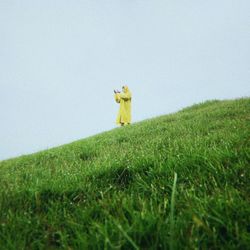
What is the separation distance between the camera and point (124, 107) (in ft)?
66.9

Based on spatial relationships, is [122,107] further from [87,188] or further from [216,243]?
[216,243]

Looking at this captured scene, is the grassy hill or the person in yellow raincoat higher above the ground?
the person in yellow raincoat

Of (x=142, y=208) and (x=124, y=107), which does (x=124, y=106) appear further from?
(x=142, y=208)

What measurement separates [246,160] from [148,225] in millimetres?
1394

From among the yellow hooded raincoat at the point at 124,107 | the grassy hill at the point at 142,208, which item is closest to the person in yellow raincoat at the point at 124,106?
the yellow hooded raincoat at the point at 124,107

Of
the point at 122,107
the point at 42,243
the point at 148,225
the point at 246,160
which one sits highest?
the point at 122,107

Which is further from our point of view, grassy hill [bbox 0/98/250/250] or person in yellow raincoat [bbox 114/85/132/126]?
person in yellow raincoat [bbox 114/85/132/126]

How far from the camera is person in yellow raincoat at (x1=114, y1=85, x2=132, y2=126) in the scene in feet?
66.7

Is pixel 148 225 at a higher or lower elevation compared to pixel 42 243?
higher

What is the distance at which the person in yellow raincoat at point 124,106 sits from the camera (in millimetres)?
20328

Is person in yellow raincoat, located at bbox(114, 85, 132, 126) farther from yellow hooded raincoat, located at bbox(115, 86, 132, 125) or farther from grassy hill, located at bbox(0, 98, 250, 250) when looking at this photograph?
grassy hill, located at bbox(0, 98, 250, 250)

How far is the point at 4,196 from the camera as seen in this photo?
2.60 metres

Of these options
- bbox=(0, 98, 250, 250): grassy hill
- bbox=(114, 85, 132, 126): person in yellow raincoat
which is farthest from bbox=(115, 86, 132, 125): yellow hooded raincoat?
bbox=(0, 98, 250, 250): grassy hill

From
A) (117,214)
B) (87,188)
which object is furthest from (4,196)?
(117,214)
